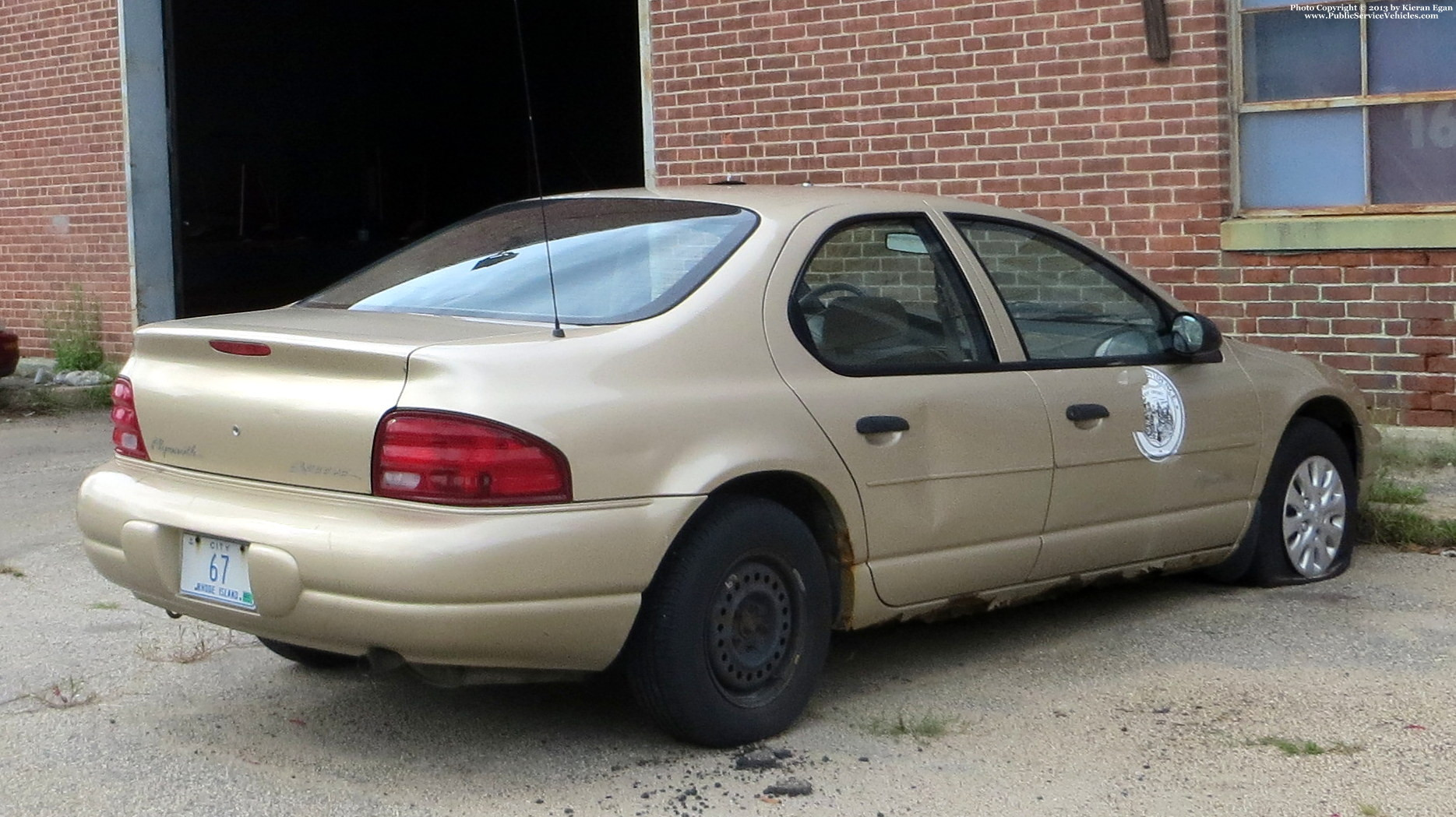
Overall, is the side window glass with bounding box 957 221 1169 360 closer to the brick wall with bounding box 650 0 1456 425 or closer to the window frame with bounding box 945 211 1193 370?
the window frame with bounding box 945 211 1193 370

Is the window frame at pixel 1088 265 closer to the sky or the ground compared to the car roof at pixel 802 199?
closer to the ground

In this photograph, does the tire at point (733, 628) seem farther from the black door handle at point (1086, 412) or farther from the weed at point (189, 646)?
the weed at point (189, 646)

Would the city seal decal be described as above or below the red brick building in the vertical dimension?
below

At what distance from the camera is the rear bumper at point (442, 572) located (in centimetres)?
396

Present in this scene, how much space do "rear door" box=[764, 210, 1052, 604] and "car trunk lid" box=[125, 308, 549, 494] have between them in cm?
84

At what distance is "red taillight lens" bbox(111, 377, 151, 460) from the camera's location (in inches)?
185

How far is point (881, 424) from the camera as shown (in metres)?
4.77

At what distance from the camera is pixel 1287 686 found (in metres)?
5.05

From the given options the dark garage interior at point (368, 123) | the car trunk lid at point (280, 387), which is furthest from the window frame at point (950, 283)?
the dark garage interior at point (368, 123)

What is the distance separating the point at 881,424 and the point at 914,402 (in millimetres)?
174

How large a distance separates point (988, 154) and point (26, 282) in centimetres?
909

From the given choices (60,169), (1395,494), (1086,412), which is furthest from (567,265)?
(60,169)

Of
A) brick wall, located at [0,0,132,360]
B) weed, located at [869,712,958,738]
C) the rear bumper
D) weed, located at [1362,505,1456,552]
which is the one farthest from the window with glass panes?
brick wall, located at [0,0,132,360]

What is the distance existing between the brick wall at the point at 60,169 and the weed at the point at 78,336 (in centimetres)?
7
